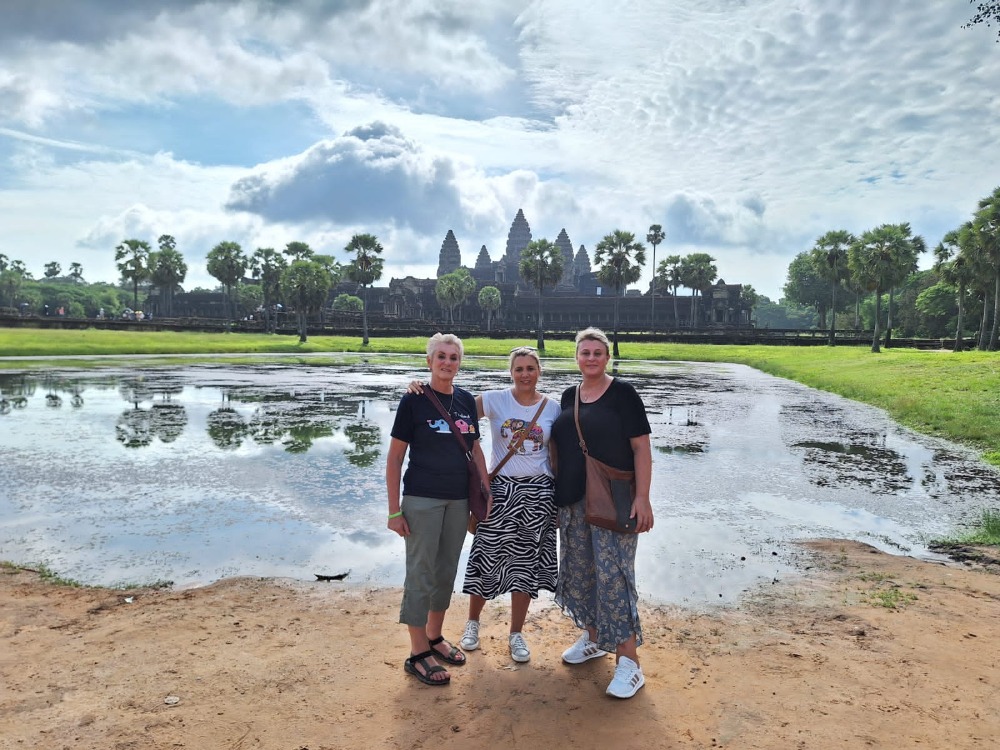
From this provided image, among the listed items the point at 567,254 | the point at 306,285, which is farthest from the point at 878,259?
the point at 567,254

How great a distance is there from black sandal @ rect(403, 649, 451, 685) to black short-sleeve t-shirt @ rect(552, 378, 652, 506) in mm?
1148

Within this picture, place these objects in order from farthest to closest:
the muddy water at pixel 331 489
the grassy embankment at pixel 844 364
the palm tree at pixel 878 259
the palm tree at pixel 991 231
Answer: the palm tree at pixel 878 259, the palm tree at pixel 991 231, the grassy embankment at pixel 844 364, the muddy water at pixel 331 489

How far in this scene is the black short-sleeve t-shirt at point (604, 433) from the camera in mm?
3691

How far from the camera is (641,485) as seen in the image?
3.66m

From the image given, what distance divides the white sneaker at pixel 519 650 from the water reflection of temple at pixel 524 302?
2649 inches

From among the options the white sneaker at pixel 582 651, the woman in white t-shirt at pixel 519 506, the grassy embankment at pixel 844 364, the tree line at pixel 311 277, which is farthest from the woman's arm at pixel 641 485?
the tree line at pixel 311 277

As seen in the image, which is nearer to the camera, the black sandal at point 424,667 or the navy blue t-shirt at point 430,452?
the black sandal at point 424,667

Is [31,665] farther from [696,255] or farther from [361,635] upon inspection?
[696,255]

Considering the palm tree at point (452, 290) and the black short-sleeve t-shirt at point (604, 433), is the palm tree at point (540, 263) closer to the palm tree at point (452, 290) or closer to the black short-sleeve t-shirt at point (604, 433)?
the palm tree at point (452, 290)

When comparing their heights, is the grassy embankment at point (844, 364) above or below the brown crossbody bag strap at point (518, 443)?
below

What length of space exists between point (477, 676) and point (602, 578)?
89cm

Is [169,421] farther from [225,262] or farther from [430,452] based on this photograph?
[225,262]

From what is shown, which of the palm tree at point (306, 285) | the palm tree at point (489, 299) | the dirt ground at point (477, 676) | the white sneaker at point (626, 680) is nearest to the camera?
the dirt ground at point (477, 676)

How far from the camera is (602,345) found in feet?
12.5
